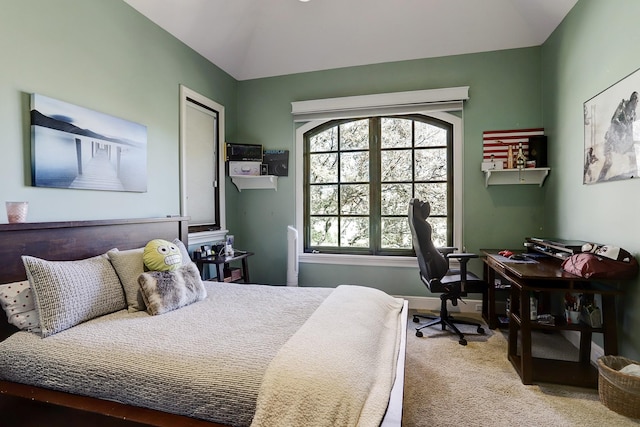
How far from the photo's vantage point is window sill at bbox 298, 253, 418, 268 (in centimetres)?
360

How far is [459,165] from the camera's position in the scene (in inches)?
136

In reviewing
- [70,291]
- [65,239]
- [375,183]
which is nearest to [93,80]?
[65,239]

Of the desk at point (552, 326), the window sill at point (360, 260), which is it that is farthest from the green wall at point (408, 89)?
the desk at point (552, 326)

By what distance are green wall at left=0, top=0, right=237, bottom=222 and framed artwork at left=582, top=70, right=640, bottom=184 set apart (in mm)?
3515

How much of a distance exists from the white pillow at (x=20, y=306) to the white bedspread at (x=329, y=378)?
4.20 ft

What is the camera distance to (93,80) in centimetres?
224

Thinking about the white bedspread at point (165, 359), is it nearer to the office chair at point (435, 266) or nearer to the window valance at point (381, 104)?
the office chair at point (435, 266)

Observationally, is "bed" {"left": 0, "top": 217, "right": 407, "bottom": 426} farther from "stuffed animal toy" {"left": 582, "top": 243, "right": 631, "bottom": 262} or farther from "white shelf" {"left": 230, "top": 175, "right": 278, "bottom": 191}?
"white shelf" {"left": 230, "top": 175, "right": 278, "bottom": 191}

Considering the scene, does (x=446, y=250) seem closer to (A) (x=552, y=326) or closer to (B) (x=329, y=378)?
(A) (x=552, y=326)

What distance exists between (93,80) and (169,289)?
1.62m

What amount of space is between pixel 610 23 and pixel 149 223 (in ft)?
12.2

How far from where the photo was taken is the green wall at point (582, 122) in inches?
79.2

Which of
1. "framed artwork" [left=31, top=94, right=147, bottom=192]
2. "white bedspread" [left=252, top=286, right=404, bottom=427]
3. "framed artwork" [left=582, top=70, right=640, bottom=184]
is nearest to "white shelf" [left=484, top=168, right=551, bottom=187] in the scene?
"framed artwork" [left=582, top=70, right=640, bottom=184]

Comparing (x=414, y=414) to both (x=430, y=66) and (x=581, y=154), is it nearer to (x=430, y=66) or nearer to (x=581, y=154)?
(x=581, y=154)
